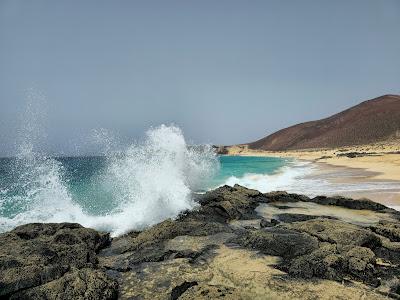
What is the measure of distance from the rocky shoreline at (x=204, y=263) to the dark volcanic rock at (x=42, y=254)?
21mm

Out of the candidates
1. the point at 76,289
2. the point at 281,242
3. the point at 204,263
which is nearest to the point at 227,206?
the point at 281,242

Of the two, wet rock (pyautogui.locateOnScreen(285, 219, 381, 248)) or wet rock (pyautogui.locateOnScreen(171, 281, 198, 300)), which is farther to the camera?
wet rock (pyautogui.locateOnScreen(285, 219, 381, 248))

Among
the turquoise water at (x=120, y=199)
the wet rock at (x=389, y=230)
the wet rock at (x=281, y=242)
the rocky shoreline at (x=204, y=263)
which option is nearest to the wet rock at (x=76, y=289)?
the rocky shoreline at (x=204, y=263)

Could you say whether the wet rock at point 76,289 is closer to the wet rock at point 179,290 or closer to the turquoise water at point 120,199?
the wet rock at point 179,290

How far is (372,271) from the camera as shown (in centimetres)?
793

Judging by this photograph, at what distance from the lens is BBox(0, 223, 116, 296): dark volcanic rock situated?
24.7 feet

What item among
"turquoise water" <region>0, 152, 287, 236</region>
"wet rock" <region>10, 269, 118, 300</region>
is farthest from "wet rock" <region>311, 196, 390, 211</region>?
"wet rock" <region>10, 269, 118, 300</region>

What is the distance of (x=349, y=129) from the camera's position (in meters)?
134

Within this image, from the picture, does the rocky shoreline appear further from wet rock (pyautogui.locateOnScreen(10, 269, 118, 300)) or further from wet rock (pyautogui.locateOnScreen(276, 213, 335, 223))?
wet rock (pyautogui.locateOnScreen(276, 213, 335, 223))

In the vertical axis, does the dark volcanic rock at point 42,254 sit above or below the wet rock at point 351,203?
above

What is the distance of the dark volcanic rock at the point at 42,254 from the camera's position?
7.54m

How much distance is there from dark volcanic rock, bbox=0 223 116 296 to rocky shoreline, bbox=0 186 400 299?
2 centimetres

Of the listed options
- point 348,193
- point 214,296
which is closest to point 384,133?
point 348,193

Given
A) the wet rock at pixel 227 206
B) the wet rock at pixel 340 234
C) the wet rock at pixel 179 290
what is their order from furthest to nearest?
1. the wet rock at pixel 227 206
2. the wet rock at pixel 340 234
3. the wet rock at pixel 179 290
